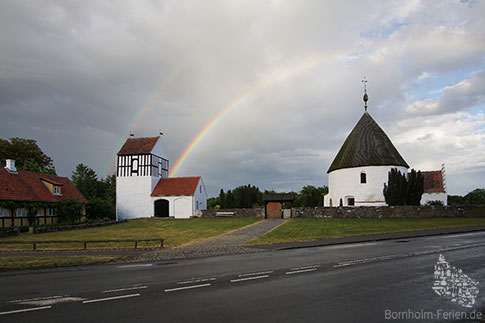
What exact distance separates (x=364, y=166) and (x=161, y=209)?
106ft

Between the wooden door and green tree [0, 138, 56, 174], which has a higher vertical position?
green tree [0, 138, 56, 174]

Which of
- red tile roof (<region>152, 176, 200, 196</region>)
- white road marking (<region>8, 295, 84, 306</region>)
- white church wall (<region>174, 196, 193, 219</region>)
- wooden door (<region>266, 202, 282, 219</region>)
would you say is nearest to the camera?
white road marking (<region>8, 295, 84, 306</region>)

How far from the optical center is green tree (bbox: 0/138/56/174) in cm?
5566

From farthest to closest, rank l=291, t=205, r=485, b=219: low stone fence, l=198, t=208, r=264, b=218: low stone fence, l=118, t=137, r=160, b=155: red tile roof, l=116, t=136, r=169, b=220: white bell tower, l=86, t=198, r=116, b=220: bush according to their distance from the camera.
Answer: l=118, t=137, r=160, b=155: red tile roof → l=116, t=136, r=169, b=220: white bell tower → l=86, t=198, r=116, b=220: bush → l=198, t=208, r=264, b=218: low stone fence → l=291, t=205, r=485, b=219: low stone fence

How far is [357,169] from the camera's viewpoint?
5094 cm

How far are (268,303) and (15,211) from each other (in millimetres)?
37982

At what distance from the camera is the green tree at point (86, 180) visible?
235 feet

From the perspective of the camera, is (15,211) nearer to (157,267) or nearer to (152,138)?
(152,138)

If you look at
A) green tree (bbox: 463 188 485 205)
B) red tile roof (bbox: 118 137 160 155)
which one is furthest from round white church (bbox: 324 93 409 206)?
green tree (bbox: 463 188 485 205)

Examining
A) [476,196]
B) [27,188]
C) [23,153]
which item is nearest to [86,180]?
[23,153]

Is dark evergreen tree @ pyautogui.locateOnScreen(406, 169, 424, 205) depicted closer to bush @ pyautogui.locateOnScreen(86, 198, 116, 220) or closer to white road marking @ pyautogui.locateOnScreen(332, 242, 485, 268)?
white road marking @ pyautogui.locateOnScreen(332, 242, 485, 268)

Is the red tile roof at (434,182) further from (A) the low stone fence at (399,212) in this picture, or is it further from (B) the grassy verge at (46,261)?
(B) the grassy verge at (46,261)

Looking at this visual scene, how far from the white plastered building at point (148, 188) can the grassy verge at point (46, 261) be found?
127 ft

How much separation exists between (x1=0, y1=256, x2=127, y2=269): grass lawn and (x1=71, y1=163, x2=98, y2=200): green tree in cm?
5766
